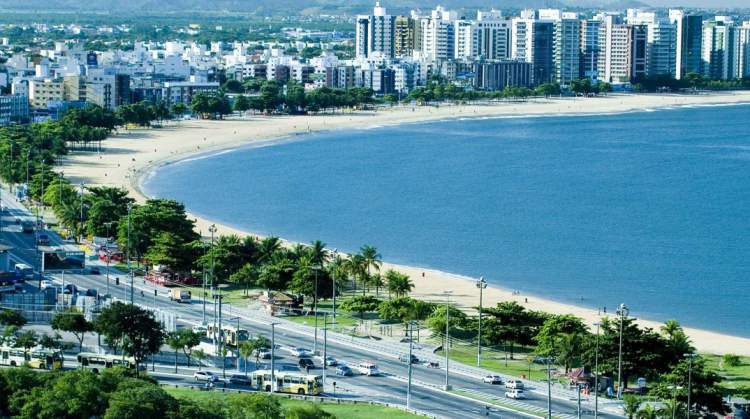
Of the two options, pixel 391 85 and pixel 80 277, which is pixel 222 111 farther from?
pixel 80 277

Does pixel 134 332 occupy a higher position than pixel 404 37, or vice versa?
pixel 404 37

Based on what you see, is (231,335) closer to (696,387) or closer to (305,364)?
(305,364)

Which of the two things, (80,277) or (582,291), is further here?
(582,291)

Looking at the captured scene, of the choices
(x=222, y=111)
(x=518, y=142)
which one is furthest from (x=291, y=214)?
(x=222, y=111)

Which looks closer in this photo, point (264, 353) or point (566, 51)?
point (264, 353)

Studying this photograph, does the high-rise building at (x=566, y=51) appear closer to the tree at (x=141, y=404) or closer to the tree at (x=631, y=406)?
the tree at (x=631, y=406)

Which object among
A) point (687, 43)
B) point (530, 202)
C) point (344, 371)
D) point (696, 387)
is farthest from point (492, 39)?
point (696, 387)
